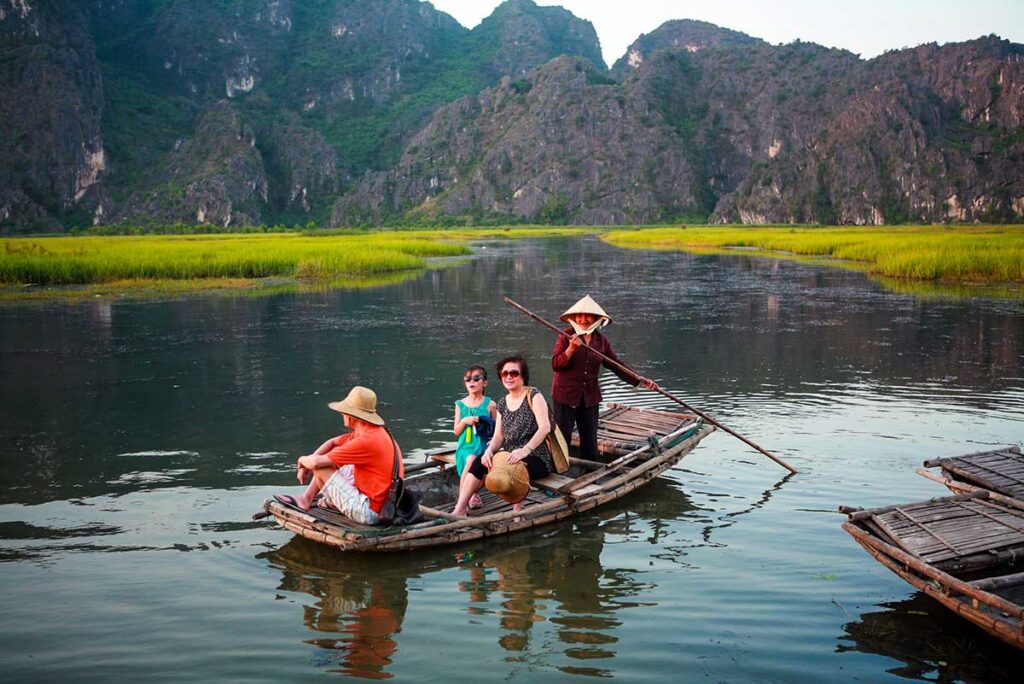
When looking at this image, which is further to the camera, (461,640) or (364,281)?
(364,281)

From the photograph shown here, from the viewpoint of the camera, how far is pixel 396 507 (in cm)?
721

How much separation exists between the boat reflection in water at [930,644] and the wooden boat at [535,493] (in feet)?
8.67

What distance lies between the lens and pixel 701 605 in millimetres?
6477

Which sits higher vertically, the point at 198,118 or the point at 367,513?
the point at 198,118

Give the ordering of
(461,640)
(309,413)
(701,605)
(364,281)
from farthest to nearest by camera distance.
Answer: (364,281)
(309,413)
(701,605)
(461,640)

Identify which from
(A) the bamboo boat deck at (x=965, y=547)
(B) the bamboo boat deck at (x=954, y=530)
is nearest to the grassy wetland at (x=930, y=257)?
(A) the bamboo boat deck at (x=965, y=547)

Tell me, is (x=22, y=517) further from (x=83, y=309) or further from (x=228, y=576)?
(x=83, y=309)

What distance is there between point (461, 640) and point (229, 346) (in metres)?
14.4

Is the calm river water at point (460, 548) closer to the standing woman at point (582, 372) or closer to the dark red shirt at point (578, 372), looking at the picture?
the standing woman at point (582, 372)

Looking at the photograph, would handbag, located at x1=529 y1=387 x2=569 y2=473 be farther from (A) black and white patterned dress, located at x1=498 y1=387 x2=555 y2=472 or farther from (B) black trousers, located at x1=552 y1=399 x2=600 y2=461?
(B) black trousers, located at x1=552 y1=399 x2=600 y2=461

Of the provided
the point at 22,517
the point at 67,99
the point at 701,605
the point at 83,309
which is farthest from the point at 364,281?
the point at 67,99

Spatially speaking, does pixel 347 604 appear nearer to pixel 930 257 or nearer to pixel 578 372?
pixel 578 372

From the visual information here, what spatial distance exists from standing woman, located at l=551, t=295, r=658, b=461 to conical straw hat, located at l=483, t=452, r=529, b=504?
1.38 m

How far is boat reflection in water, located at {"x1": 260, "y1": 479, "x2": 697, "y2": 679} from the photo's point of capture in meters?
5.84
